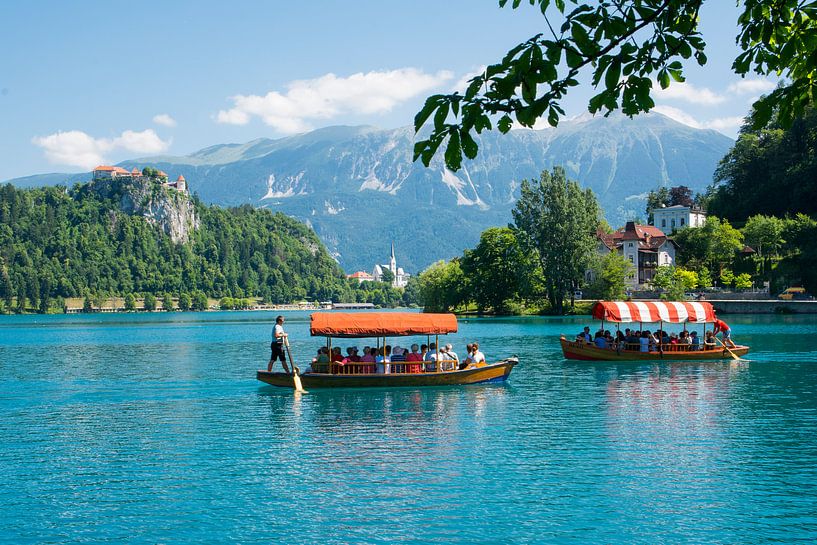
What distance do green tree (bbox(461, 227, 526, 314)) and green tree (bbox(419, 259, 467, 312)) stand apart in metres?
3.08

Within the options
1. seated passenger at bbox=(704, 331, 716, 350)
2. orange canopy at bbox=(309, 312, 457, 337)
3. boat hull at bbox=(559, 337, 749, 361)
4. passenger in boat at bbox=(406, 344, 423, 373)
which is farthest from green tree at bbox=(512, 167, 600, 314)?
orange canopy at bbox=(309, 312, 457, 337)

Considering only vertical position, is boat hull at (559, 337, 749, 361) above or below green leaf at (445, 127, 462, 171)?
below

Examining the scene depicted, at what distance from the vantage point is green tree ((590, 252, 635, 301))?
431ft

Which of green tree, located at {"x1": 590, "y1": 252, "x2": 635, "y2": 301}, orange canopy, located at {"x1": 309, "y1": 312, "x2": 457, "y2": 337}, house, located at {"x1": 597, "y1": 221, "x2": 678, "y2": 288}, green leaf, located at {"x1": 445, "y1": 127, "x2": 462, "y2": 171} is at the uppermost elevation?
house, located at {"x1": 597, "y1": 221, "x2": 678, "y2": 288}

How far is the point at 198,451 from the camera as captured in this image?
1083 inches

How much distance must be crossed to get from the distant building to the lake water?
460ft

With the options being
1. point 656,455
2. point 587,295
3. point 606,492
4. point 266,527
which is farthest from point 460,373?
point 587,295

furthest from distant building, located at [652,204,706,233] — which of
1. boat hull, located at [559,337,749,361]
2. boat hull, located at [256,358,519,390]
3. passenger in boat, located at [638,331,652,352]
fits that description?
boat hull, located at [256,358,519,390]

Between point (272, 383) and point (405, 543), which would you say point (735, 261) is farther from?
point (405, 543)

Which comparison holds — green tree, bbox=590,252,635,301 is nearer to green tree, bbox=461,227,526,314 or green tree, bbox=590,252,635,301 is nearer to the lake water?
green tree, bbox=461,227,526,314

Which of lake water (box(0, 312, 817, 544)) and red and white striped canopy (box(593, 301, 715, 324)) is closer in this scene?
lake water (box(0, 312, 817, 544))

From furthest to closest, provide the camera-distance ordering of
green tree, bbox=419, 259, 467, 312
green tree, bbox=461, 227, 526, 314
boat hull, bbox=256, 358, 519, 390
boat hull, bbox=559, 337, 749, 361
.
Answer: green tree, bbox=419, 259, 467, 312, green tree, bbox=461, 227, 526, 314, boat hull, bbox=559, 337, 749, 361, boat hull, bbox=256, 358, 519, 390

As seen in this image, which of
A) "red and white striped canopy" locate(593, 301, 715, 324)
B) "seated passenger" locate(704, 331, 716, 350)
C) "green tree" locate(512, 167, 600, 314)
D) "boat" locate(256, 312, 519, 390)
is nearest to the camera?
"boat" locate(256, 312, 519, 390)

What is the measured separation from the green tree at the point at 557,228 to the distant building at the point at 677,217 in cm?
6176
